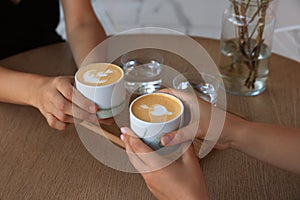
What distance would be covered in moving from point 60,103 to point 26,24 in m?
0.57

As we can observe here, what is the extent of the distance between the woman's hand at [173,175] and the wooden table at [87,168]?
0.09 meters

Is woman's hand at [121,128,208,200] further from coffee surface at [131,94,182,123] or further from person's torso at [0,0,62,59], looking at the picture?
person's torso at [0,0,62,59]

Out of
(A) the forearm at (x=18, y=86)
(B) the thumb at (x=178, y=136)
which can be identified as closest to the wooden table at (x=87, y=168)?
(A) the forearm at (x=18, y=86)

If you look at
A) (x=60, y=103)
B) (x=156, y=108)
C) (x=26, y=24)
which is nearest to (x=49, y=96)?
(x=60, y=103)

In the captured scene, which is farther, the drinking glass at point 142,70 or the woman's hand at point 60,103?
the drinking glass at point 142,70

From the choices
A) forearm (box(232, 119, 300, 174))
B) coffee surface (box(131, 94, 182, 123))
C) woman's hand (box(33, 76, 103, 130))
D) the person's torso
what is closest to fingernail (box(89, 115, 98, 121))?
woman's hand (box(33, 76, 103, 130))

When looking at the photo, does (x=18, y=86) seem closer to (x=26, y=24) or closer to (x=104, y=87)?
(x=104, y=87)

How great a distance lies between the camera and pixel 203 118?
78cm

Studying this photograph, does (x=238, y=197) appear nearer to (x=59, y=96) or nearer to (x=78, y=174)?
(x=78, y=174)

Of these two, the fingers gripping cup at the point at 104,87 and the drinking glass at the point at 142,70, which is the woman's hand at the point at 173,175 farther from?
the drinking glass at the point at 142,70

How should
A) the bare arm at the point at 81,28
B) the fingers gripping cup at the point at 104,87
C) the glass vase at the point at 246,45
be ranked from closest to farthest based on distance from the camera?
the fingers gripping cup at the point at 104,87 → the glass vase at the point at 246,45 → the bare arm at the point at 81,28

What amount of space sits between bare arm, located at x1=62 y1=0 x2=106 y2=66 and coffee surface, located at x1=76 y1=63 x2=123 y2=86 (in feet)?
0.76

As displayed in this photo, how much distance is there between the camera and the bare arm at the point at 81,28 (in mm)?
1099

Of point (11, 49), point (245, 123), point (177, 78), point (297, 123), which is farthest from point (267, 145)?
point (11, 49)
